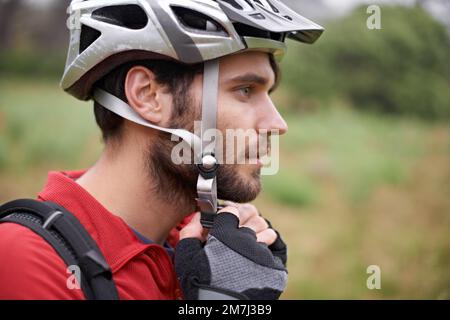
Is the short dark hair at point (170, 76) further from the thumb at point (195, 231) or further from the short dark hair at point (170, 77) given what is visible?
the thumb at point (195, 231)

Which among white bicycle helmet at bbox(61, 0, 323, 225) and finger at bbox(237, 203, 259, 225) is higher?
white bicycle helmet at bbox(61, 0, 323, 225)

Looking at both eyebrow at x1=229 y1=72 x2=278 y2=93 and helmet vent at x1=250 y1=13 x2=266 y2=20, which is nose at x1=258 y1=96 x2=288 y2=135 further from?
helmet vent at x1=250 y1=13 x2=266 y2=20

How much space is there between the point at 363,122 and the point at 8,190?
200 inches

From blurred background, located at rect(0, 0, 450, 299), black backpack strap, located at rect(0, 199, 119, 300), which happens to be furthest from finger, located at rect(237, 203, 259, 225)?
blurred background, located at rect(0, 0, 450, 299)

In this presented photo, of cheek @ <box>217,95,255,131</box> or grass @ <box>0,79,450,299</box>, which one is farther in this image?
grass @ <box>0,79,450,299</box>

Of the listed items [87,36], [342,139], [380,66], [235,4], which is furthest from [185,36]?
[380,66]

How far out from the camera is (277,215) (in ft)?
23.8

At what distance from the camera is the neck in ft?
8.63

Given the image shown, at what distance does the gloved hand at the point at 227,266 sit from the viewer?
2.23 meters

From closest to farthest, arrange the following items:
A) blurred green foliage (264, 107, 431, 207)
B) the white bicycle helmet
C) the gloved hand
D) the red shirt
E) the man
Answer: the red shirt → the gloved hand → the man → the white bicycle helmet → blurred green foliage (264, 107, 431, 207)

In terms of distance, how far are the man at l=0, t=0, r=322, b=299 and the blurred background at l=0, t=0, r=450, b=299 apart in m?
3.56

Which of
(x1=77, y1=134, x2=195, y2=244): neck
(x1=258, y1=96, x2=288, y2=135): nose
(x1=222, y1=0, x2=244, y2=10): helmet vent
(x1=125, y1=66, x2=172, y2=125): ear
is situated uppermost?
(x1=222, y1=0, x2=244, y2=10): helmet vent
